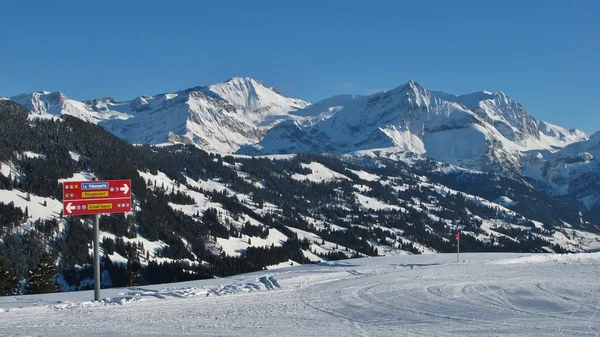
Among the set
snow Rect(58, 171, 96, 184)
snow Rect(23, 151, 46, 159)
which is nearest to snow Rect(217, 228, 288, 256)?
snow Rect(58, 171, 96, 184)

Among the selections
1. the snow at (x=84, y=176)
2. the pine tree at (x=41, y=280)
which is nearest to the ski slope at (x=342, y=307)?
the pine tree at (x=41, y=280)

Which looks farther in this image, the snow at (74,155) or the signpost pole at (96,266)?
the snow at (74,155)

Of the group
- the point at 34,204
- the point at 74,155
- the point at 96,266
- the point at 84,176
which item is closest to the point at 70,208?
the point at 96,266

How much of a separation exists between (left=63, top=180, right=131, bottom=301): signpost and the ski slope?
505 centimetres

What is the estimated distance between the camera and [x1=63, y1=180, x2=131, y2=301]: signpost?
31.8 meters

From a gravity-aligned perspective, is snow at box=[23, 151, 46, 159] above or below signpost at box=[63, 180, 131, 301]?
above

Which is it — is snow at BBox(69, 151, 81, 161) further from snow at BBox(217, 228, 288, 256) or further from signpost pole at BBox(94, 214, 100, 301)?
signpost pole at BBox(94, 214, 100, 301)

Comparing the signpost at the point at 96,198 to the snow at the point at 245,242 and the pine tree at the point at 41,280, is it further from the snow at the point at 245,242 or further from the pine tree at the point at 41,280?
the snow at the point at 245,242

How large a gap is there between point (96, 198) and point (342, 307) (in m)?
16.3

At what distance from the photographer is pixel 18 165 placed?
16050 centimetres

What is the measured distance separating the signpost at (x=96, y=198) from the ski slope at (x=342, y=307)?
5.05 m

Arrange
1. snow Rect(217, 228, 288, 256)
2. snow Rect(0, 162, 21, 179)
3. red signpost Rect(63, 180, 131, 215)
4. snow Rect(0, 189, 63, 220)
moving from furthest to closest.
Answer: snow Rect(217, 228, 288, 256) → snow Rect(0, 162, 21, 179) → snow Rect(0, 189, 63, 220) → red signpost Rect(63, 180, 131, 215)

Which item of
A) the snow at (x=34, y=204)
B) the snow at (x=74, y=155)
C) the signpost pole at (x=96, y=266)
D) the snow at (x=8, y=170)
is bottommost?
the signpost pole at (x=96, y=266)

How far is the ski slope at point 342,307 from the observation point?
21109 millimetres
